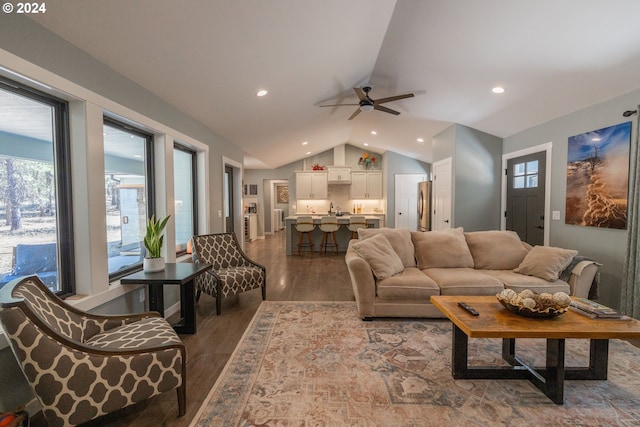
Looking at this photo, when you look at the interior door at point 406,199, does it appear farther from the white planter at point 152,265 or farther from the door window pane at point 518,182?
the white planter at point 152,265

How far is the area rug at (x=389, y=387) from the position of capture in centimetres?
178

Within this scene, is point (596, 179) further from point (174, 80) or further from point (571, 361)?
point (174, 80)

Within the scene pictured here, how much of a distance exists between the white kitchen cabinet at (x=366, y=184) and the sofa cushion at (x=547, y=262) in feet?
21.0

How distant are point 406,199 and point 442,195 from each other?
327 cm

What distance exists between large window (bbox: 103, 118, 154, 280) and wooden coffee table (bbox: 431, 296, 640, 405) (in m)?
2.92

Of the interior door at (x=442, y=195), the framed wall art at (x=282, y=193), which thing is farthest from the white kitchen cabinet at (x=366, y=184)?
the interior door at (x=442, y=195)

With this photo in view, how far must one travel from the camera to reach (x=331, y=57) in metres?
3.50

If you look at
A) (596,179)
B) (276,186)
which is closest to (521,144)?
(596,179)

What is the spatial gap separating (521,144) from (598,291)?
100 inches

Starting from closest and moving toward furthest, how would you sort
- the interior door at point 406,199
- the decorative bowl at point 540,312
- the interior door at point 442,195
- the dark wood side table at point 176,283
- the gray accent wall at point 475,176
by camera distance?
1. the decorative bowl at point 540,312
2. the dark wood side table at point 176,283
3. the gray accent wall at point 475,176
4. the interior door at point 442,195
5. the interior door at point 406,199

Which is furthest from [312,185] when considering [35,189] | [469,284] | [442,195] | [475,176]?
[35,189]

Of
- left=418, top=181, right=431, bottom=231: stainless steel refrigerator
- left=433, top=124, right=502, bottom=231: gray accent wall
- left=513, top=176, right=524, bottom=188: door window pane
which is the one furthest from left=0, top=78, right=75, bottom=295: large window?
left=418, top=181, right=431, bottom=231: stainless steel refrigerator

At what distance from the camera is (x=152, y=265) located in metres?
2.82

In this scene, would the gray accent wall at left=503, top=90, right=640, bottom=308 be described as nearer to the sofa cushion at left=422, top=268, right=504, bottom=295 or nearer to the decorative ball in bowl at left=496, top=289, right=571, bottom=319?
the sofa cushion at left=422, top=268, right=504, bottom=295
